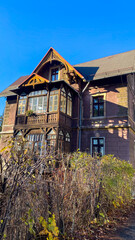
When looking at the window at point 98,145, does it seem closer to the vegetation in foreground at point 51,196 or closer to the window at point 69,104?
the window at point 69,104

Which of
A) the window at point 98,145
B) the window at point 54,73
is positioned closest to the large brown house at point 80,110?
the window at point 98,145

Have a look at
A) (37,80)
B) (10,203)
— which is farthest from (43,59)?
(10,203)

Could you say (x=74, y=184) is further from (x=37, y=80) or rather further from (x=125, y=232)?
(x=37, y=80)

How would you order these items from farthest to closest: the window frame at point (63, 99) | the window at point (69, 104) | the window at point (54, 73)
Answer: the window at point (54, 73) < the window at point (69, 104) < the window frame at point (63, 99)

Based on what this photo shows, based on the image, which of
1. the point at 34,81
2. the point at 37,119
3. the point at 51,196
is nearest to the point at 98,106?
the point at 37,119

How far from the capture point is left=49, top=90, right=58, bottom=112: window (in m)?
14.1

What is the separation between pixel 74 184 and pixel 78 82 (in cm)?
1272

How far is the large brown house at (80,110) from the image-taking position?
14.0 metres

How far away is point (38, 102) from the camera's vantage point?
593 inches

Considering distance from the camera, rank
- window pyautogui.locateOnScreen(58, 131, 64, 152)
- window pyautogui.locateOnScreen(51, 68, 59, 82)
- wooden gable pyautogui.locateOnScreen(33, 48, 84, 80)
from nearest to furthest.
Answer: window pyautogui.locateOnScreen(58, 131, 64, 152) < wooden gable pyautogui.locateOnScreen(33, 48, 84, 80) < window pyautogui.locateOnScreen(51, 68, 59, 82)

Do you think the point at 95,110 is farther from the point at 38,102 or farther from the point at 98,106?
the point at 38,102

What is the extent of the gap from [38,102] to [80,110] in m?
3.67

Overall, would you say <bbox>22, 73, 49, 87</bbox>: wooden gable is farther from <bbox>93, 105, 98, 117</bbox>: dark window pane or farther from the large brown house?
<bbox>93, 105, 98, 117</bbox>: dark window pane

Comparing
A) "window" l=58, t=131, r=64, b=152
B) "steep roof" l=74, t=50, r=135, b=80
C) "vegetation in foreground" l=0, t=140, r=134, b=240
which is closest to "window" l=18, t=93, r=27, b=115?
"window" l=58, t=131, r=64, b=152
